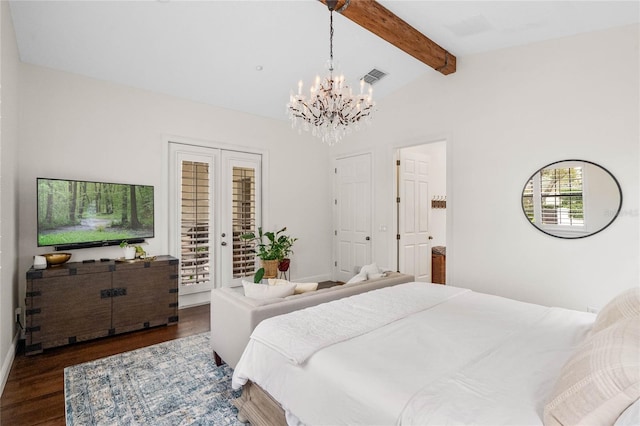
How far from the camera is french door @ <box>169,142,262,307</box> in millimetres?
4453

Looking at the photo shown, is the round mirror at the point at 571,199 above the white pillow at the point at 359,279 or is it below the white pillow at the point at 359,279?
above

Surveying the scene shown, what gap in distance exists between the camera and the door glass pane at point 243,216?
500 centimetres

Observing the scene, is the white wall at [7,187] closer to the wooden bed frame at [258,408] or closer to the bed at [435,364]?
the wooden bed frame at [258,408]

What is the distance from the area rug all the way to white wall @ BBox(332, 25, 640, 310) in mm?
3289

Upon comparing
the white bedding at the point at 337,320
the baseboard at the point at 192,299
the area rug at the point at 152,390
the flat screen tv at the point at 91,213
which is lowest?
the area rug at the point at 152,390

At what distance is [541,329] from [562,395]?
983 millimetres

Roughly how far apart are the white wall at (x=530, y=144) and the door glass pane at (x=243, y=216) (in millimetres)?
2453

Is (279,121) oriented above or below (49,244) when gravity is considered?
above

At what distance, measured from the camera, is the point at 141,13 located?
3.04 m

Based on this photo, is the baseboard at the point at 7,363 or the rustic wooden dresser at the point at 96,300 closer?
the baseboard at the point at 7,363

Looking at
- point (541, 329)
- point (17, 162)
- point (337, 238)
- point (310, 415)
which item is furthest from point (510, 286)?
point (17, 162)

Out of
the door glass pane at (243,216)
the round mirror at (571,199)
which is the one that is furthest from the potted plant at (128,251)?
the round mirror at (571,199)

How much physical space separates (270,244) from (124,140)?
8.09 ft

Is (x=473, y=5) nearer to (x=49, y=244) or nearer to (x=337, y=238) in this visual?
(x=337, y=238)
